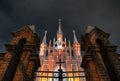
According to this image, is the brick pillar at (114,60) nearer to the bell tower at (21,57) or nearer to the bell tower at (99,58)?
the bell tower at (99,58)

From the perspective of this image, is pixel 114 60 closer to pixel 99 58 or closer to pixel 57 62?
pixel 99 58

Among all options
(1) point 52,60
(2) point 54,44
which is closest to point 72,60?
(1) point 52,60

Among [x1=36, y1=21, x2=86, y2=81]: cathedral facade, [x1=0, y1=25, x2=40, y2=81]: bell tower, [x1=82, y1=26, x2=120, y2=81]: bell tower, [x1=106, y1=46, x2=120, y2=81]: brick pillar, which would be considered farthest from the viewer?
[x1=36, y1=21, x2=86, y2=81]: cathedral facade

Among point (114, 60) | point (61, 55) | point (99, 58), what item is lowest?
point (114, 60)

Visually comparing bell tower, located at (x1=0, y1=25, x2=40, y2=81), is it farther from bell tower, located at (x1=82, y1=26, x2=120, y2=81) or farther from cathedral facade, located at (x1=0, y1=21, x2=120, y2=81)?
bell tower, located at (x1=82, y1=26, x2=120, y2=81)

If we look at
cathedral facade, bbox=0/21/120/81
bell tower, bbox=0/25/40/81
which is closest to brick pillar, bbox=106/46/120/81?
cathedral facade, bbox=0/21/120/81

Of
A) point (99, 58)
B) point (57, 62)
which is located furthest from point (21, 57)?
point (99, 58)

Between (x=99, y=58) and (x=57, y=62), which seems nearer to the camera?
(x=99, y=58)

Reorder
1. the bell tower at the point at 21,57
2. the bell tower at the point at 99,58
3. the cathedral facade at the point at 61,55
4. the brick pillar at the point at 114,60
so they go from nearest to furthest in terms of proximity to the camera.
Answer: the bell tower at the point at 21,57 → the brick pillar at the point at 114,60 → the bell tower at the point at 99,58 → the cathedral facade at the point at 61,55

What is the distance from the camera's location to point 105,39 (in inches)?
438

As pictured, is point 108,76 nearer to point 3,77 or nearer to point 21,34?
point 3,77

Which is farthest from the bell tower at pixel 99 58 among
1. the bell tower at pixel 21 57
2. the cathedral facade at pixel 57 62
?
the bell tower at pixel 21 57

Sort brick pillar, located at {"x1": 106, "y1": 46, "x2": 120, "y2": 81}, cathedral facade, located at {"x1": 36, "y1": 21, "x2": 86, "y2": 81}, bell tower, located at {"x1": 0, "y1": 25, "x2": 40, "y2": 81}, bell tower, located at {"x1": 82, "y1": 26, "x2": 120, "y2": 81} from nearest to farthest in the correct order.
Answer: bell tower, located at {"x1": 0, "y1": 25, "x2": 40, "y2": 81} → brick pillar, located at {"x1": 106, "y1": 46, "x2": 120, "y2": 81} → bell tower, located at {"x1": 82, "y1": 26, "x2": 120, "y2": 81} → cathedral facade, located at {"x1": 36, "y1": 21, "x2": 86, "y2": 81}

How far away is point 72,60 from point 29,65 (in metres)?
52.1
